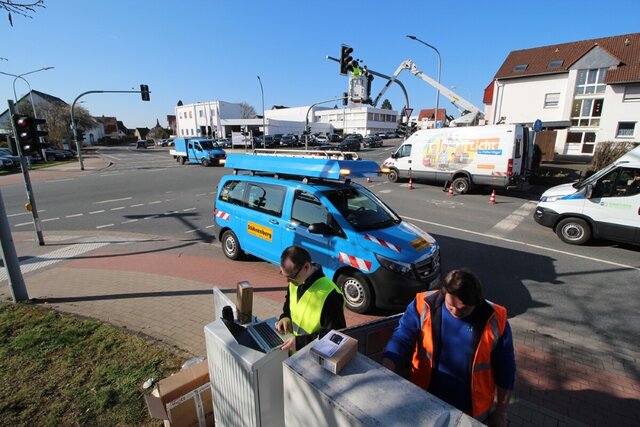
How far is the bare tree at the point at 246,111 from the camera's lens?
71562 mm

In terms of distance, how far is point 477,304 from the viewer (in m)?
1.96

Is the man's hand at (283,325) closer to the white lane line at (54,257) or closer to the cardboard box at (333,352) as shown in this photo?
the cardboard box at (333,352)

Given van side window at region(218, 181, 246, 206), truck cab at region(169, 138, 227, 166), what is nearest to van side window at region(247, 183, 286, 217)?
van side window at region(218, 181, 246, 206)

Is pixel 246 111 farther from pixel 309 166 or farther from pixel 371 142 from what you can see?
pixel 309 166

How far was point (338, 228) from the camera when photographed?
5055 millimetres

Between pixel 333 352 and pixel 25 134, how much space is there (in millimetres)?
8916

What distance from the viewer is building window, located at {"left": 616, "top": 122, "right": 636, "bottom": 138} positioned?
25.7 m

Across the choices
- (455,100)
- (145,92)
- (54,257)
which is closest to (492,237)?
(54,257)

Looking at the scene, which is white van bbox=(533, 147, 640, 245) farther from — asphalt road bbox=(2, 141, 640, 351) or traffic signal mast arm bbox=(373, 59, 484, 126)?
traffic signal mast arm bbox=(373, 59, 484, 126)

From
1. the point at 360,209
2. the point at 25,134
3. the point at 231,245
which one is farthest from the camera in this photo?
the point at 25,134

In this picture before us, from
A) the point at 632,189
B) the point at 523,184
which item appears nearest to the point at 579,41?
the point at 523,184

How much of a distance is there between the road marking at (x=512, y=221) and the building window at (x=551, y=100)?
22583 mm

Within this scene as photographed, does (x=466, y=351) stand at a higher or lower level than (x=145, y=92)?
lower

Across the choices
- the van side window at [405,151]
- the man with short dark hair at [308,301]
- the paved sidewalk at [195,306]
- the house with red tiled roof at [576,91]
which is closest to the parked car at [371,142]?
the house with red tiled roof at [576,91]
